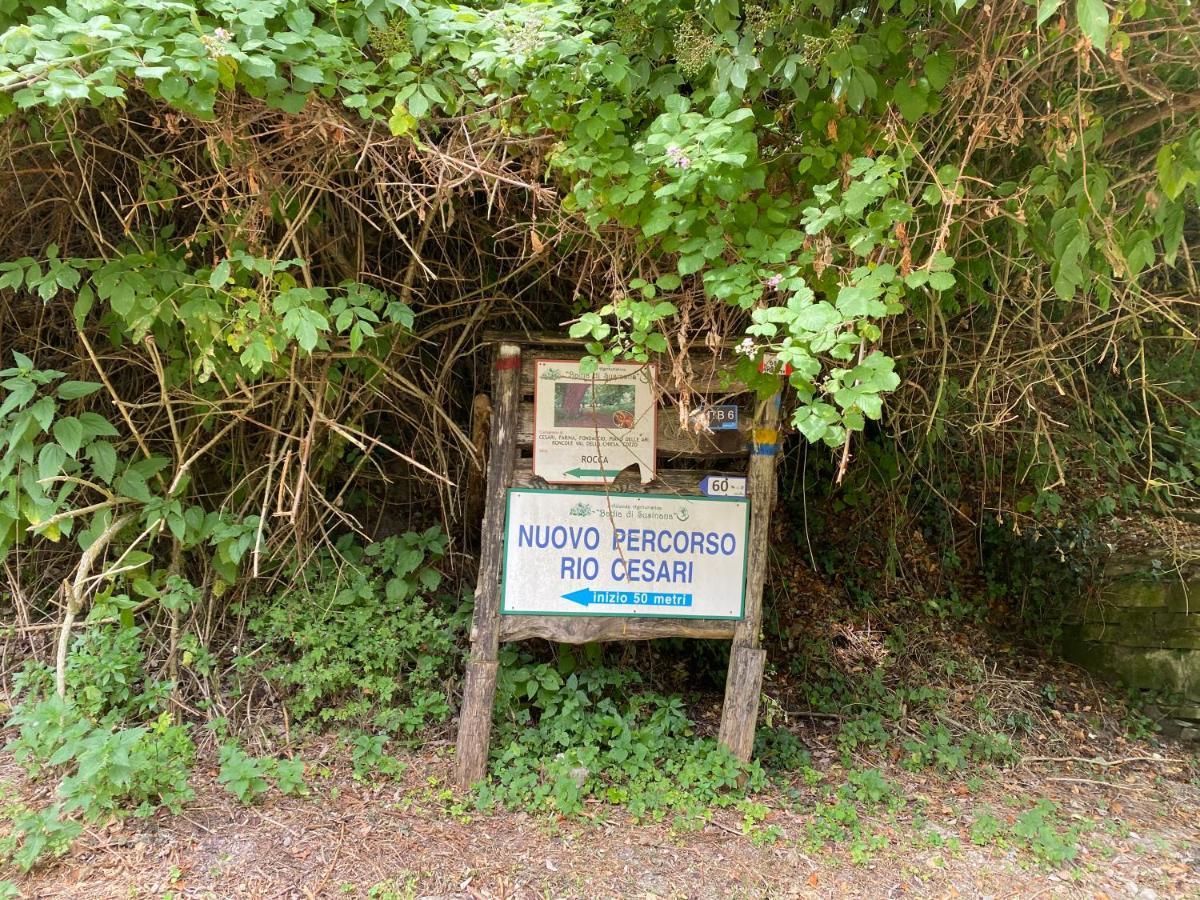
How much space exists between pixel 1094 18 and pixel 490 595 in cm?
273

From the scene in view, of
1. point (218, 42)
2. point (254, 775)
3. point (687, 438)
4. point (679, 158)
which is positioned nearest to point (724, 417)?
point (687, 438)

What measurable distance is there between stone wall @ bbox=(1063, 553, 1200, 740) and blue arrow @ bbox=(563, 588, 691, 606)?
3606 mm

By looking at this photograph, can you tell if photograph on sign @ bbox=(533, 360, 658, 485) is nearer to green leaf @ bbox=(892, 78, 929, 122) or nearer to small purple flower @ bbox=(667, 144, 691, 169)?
small purple flower @ bbox=(667, 144, 691, 169)

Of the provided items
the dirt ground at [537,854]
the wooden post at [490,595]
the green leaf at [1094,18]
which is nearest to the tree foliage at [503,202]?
the green leaf at [1094,18]

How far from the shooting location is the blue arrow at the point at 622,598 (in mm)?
3303

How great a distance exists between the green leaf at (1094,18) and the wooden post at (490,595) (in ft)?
7.38

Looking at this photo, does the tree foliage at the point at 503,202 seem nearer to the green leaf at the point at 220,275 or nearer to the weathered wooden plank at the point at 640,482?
the green leaf at the point at 220,275

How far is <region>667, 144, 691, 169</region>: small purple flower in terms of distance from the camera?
2217mm

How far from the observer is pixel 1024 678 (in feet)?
16.7

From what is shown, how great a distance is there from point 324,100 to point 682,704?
310 centimetres

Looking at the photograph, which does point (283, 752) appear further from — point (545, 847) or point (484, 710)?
point (545, 847)

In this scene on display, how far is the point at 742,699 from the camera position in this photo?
3441 millimetres

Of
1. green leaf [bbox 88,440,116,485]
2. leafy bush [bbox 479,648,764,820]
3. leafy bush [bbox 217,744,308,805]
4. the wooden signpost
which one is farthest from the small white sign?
green leaf [bbox 88,440,116,485]

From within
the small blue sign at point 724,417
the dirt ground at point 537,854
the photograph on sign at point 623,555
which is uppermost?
the small blue sign at point 724,417
